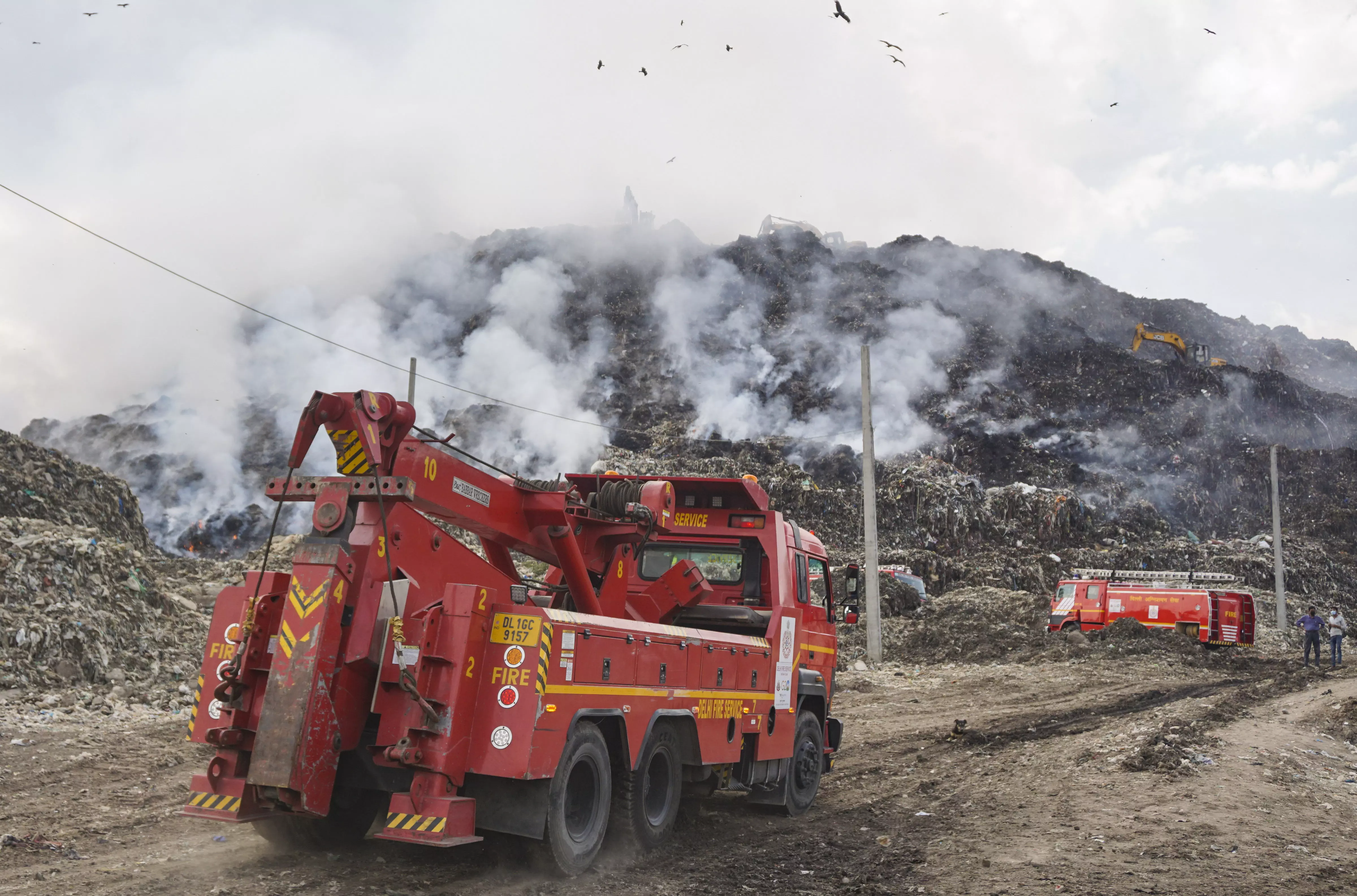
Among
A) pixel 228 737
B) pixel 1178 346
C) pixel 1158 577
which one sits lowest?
pixel 228 737

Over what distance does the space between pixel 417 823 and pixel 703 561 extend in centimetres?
418

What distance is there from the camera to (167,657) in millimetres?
13102

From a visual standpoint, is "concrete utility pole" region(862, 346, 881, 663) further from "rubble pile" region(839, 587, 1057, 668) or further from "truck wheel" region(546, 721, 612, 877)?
"truck wheel" region(546, 721, 612, 877)

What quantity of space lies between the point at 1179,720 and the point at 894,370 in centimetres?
3209

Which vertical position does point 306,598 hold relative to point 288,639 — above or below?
above

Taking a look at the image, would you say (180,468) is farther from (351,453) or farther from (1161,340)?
(1161,340)

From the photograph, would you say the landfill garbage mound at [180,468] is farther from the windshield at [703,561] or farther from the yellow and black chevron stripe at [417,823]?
the yellow and black chevron stripe at [417,823]

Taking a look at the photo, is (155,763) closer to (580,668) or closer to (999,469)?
(580,668)

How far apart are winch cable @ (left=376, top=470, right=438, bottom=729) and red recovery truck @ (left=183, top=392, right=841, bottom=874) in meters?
0.01

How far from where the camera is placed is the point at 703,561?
28.5ft

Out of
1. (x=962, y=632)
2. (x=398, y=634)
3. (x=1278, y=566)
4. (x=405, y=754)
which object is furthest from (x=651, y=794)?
(x=1278, y=566)

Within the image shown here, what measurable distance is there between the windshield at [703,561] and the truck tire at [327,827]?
3235mm

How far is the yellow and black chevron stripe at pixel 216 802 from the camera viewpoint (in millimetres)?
4938

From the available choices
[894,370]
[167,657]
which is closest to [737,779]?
[167,657]
